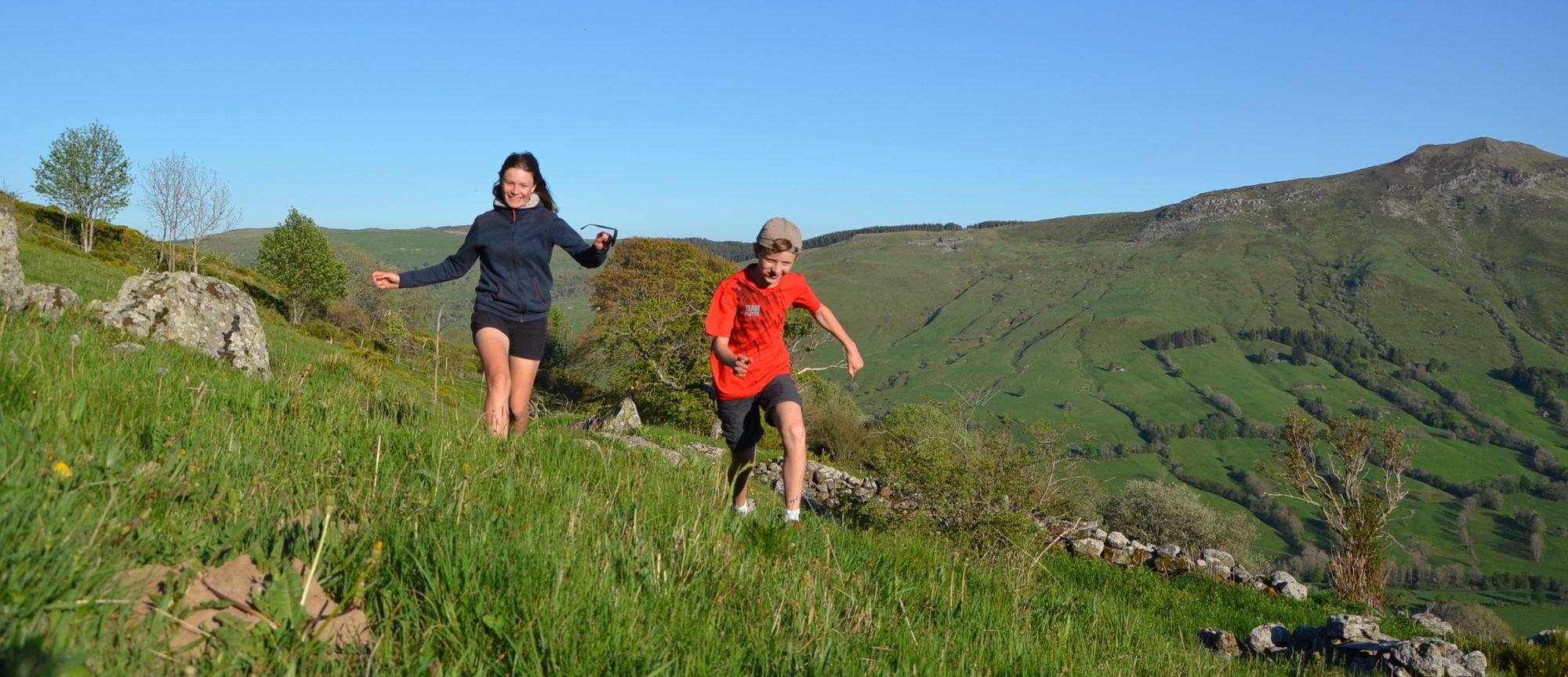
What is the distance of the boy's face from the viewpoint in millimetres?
6133

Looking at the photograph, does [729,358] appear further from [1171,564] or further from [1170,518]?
[1170,518]

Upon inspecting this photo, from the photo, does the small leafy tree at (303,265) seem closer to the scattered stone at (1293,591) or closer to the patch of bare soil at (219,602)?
the scattered stone at (1293,591)

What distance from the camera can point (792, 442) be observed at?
19.3ft

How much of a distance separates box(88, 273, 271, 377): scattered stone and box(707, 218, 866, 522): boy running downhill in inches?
261

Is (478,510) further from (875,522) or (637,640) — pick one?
(875,522)

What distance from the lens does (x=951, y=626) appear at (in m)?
3.35

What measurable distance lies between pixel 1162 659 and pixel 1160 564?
15.3 m

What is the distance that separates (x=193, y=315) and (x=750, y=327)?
8.46 meters

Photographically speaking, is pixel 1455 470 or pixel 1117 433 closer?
pixel 1455 470

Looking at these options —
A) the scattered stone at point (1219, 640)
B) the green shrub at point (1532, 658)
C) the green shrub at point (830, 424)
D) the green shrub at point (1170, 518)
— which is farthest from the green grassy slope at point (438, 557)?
the green shrub at point (1170, 518)

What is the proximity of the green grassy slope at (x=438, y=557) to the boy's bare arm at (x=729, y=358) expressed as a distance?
3.96 feet

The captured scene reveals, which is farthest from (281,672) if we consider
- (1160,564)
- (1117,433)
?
(1117,433)

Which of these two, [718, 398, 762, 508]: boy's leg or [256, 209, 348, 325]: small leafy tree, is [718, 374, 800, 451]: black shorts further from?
[256, 209, 348, 325]: small leafy tree

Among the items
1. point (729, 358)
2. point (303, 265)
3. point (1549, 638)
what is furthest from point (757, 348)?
point (303, 265)
